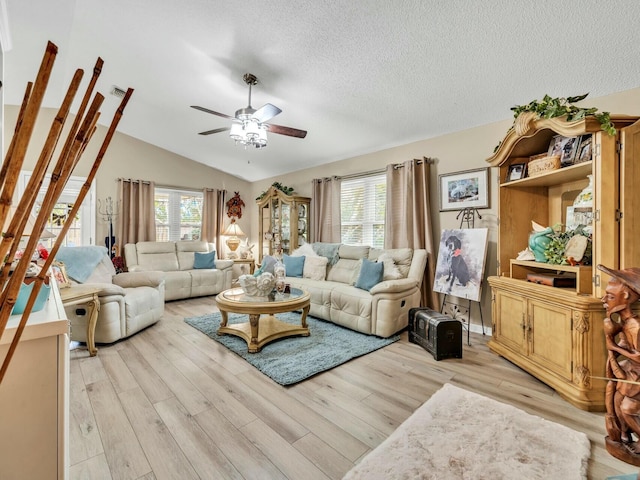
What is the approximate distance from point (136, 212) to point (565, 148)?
19.9 ft

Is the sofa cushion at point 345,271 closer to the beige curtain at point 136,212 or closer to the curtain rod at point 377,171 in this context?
the curtain rod at point 377,171

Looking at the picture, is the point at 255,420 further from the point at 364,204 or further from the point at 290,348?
the point at 364,204

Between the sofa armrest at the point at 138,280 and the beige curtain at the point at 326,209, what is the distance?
2.57 metres

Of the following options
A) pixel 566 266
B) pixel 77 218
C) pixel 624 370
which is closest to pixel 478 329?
pixel 566 266

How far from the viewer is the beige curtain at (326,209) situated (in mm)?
4965

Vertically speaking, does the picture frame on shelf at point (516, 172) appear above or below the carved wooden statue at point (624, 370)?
above

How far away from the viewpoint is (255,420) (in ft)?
5.92

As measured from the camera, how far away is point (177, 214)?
600cm

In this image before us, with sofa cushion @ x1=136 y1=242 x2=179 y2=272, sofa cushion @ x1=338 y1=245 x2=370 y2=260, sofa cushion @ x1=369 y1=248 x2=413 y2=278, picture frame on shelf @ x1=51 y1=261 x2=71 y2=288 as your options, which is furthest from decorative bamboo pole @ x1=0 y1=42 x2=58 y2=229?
sofa cushion @ x1=136 y1=242 x2=179 y2=272

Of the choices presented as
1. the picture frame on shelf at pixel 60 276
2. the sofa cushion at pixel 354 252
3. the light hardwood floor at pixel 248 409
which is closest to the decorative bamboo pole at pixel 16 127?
the light hardwood floor at pixel 248 409

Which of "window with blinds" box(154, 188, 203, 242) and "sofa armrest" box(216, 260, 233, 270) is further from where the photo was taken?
"window with blinds" box(154, 188, 203, 242)

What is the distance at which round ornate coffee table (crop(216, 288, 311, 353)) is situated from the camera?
2.80 m

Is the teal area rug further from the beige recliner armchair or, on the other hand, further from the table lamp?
the table lamp

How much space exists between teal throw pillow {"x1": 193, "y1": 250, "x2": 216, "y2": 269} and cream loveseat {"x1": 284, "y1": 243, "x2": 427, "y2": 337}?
161 cm
